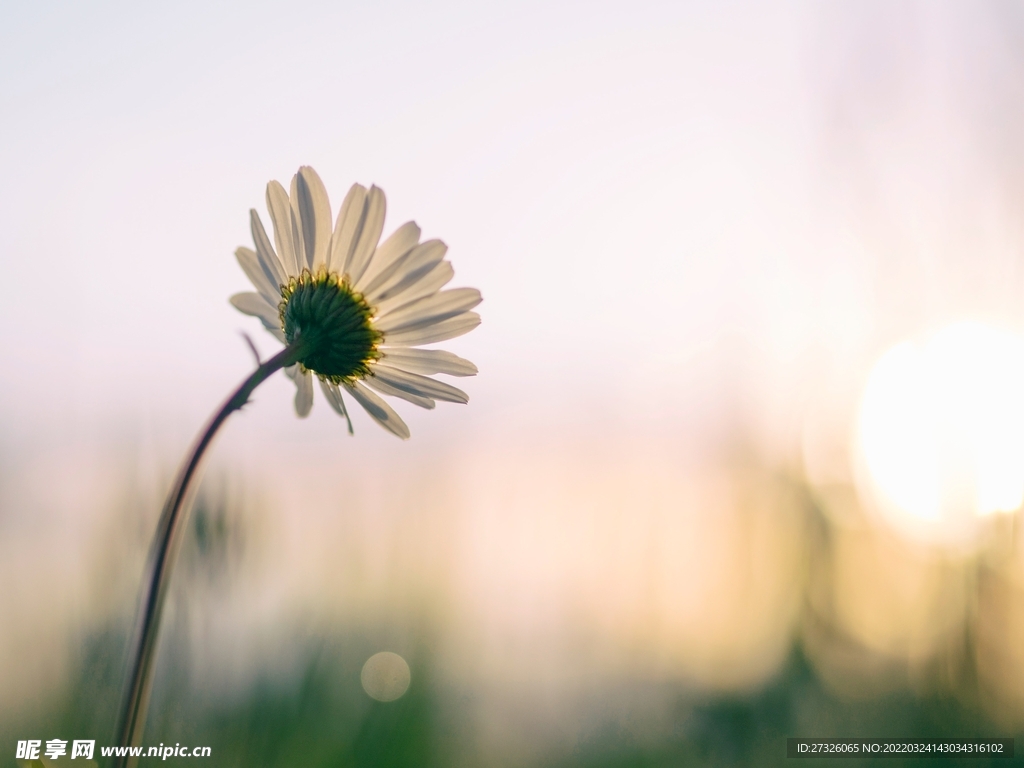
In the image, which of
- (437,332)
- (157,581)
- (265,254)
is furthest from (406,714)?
(157,581)

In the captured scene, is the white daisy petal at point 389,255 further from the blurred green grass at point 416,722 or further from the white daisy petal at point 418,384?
the blurred green grass at point 416,722

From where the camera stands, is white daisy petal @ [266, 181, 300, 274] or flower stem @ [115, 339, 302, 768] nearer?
flower stem @ [115, 339, 302, 768]

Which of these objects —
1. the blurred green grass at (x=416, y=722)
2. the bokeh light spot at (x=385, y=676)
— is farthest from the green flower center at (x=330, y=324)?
the bokeh light spot at (x=385, y=676)

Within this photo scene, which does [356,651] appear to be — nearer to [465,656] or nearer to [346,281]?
[465,656]

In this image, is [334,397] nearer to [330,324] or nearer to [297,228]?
[330,324]

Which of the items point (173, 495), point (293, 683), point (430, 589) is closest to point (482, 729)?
point (430, 589)

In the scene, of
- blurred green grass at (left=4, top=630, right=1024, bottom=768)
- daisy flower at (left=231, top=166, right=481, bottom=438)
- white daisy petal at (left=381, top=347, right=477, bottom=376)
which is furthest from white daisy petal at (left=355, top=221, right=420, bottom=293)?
blurred green grass at (left=4, top=630, right=1024, bottom=768)

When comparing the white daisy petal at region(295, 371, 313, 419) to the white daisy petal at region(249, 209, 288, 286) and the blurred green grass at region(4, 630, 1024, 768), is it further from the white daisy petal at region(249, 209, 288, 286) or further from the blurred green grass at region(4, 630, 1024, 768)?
the blurred green grass at region(4, 630, 1024, 768)
